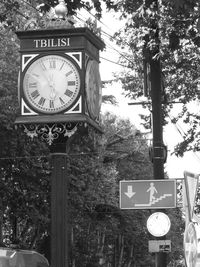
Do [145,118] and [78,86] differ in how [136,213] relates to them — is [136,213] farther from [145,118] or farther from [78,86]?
[78,86]

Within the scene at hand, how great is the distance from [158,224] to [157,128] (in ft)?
6.26

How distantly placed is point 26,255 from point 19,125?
4.74 meters

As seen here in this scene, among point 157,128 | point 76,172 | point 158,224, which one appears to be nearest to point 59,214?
point 158,224

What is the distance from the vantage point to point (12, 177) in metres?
20.5

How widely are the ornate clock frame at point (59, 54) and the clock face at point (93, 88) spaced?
3cm

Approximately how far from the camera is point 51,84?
536 centimetres

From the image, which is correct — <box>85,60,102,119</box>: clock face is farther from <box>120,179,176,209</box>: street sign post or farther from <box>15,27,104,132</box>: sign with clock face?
<box>120,179,176,209</box>: street sign post

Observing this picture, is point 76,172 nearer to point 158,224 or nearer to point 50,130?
point 158,224

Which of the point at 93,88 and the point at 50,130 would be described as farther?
the point at 93,88

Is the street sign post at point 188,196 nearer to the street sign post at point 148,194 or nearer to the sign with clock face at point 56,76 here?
the sign with clock face at point 56,76

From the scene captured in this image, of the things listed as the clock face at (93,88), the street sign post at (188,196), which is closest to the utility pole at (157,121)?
the street sign post at (188,196)

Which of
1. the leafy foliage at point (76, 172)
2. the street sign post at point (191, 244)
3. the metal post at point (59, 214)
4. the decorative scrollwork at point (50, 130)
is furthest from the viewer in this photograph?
the leafy foliage at point (76, 172)

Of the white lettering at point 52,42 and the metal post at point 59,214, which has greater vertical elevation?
the white lettering at point 52,42

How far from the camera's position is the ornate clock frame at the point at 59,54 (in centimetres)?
514
